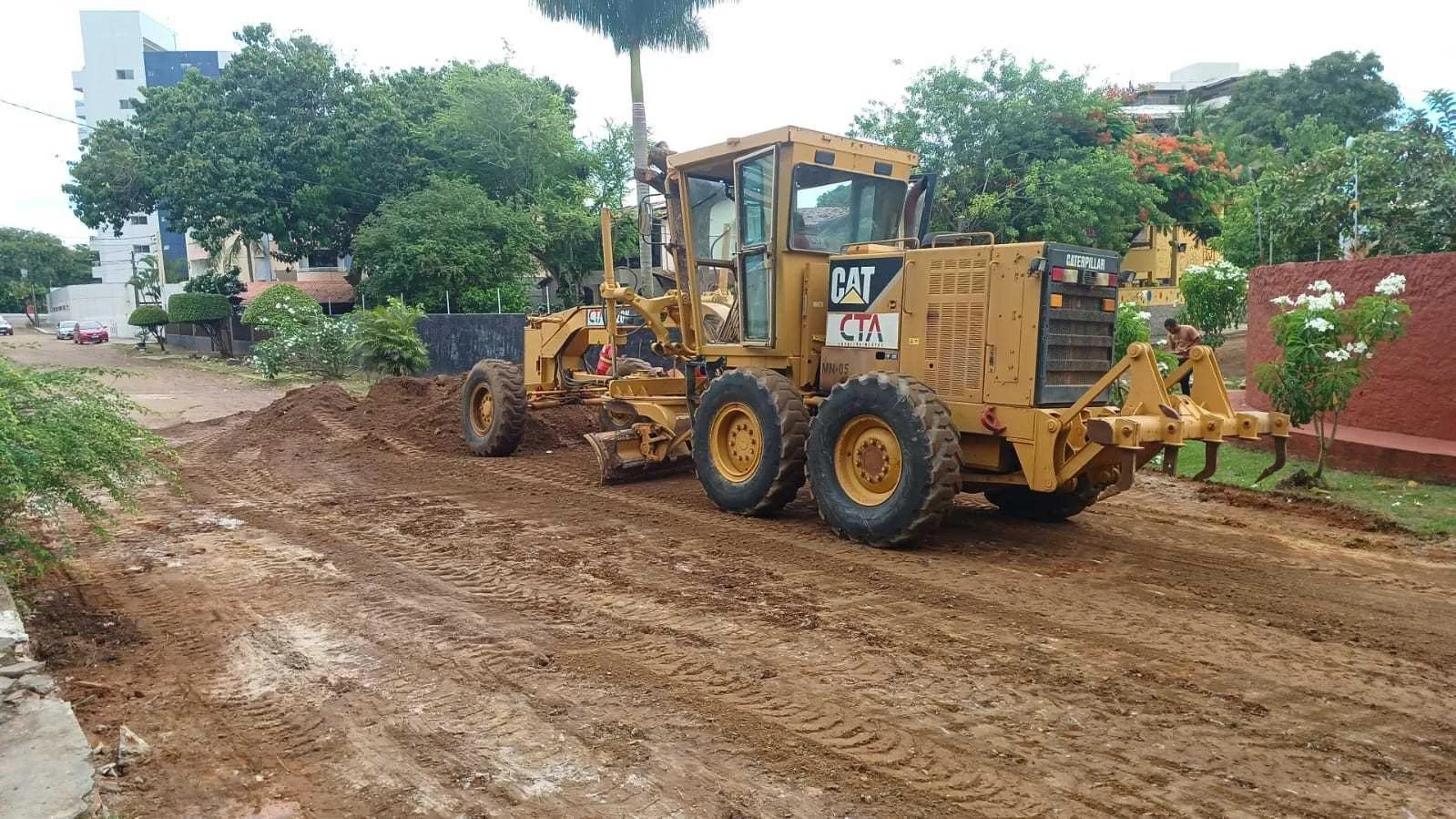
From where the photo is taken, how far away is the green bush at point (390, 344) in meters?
20.0

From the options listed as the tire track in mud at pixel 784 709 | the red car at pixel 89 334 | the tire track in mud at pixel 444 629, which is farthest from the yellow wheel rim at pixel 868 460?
the red car at pixel 89 334

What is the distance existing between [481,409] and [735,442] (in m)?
4.77

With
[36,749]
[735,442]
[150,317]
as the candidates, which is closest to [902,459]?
[735,442]

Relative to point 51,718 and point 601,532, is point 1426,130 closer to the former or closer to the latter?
point 601,532

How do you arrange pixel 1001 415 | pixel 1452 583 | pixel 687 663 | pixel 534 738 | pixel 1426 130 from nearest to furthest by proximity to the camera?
pixel 534 738, pixel 687 663, pixel 1452 583, pixel 1001 415, pixel 1426 130

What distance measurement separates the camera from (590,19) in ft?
67.6

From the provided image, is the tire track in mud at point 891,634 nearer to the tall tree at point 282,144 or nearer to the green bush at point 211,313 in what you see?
the tall tree at point 282,144

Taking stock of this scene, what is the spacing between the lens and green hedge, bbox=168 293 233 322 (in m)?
31.2

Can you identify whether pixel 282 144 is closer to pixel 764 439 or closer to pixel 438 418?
pixel 438 418

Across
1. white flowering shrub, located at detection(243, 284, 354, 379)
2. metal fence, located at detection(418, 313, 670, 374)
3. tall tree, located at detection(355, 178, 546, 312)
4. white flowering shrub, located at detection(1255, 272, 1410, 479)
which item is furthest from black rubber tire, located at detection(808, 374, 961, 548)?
tall tree, located at detection(355, 178, 546, 312)

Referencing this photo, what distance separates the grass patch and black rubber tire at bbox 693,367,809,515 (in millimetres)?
4375

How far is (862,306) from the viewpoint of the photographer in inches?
298

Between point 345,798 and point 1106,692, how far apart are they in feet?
10.3

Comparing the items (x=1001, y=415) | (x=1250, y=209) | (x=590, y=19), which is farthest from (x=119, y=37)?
(x=1001, y=415)
